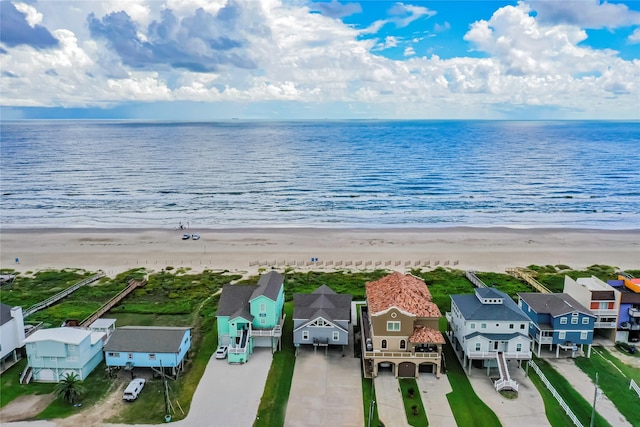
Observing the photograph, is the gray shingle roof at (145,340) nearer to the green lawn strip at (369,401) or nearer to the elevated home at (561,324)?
the green lawn strip at (369,401)

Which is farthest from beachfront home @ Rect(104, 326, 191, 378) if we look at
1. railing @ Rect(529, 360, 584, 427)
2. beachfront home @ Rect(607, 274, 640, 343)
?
beachfront home @ Rect(607, 274, 640, 343)

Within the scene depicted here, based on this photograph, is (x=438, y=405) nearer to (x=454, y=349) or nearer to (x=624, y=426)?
(x=454, y=349)

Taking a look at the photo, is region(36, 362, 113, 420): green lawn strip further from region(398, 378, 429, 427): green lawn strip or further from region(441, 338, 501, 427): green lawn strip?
region(441, 338, 501, 427): green lawn strip

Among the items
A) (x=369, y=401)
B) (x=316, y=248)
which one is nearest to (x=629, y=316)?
(x=369, y=401)

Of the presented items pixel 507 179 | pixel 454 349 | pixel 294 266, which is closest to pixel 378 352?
pixel 454 349

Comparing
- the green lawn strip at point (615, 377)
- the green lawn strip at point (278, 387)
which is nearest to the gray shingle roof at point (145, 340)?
the green lawn strip at point (278, 387)
